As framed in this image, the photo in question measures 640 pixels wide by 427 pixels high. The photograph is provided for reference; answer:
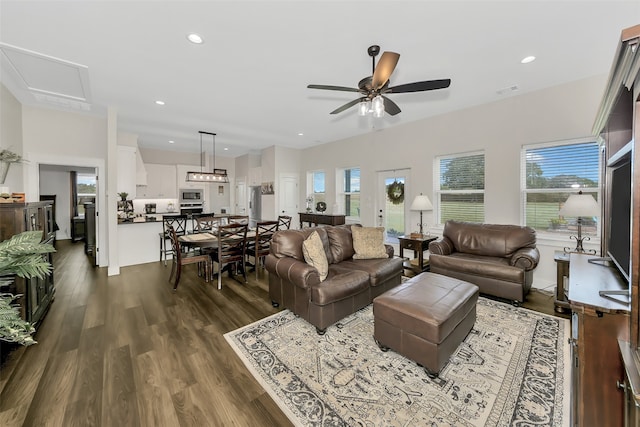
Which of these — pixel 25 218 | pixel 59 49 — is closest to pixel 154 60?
pixel 59 49

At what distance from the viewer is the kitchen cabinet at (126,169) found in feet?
19.4

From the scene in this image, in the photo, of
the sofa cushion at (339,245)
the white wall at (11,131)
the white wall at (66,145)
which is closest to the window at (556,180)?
the sofa cushion at (339,245)

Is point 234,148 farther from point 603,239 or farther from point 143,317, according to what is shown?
point 603,239

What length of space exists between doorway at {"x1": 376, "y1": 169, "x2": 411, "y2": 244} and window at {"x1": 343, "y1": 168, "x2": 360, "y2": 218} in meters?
0.73

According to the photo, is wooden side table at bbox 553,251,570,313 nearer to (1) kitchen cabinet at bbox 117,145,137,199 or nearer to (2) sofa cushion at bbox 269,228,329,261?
(2) sofa cushion at bbox 269,228,329,261

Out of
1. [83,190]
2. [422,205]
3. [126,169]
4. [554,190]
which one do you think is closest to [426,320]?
[422,205]

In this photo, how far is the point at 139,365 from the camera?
2121mm

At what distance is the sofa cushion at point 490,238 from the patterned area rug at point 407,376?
112 centimetres

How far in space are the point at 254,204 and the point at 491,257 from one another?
7099 millimetres

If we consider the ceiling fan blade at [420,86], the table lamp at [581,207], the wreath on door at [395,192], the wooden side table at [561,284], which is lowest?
the wooden side table at [561,284]

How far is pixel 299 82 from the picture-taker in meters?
3.50

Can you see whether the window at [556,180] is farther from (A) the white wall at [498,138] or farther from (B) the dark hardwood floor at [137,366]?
(B) the dark hardwood floor at [137,366]

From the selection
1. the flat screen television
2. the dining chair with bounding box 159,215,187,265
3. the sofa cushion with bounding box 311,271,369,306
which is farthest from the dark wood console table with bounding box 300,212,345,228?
the flat screen television

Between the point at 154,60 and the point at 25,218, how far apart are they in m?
2.14
